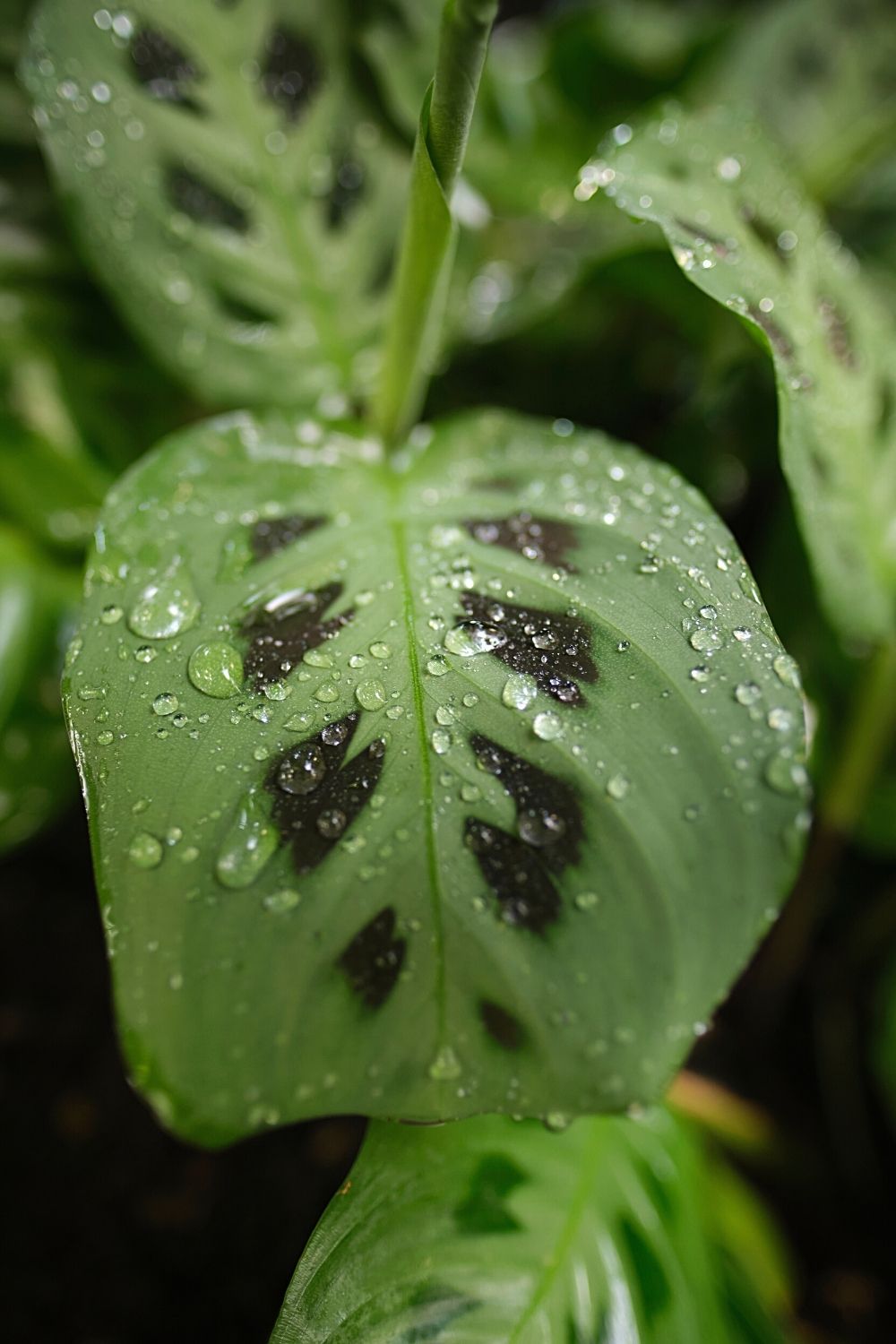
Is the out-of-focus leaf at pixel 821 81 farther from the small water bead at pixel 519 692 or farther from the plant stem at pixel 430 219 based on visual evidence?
the small water bead at pixel 519 692

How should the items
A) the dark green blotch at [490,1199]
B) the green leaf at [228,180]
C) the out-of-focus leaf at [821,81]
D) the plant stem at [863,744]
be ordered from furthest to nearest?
1. the out-of-focus leaf at [821,81]
2. the plant stem at [863,744]
3. the green leaf at [228,180]
4. the dark green blotch at [490,1199]

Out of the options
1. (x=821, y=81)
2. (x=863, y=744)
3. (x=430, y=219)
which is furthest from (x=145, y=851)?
(x=821, y=81)

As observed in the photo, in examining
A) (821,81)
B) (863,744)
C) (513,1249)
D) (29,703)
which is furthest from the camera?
(821,81)

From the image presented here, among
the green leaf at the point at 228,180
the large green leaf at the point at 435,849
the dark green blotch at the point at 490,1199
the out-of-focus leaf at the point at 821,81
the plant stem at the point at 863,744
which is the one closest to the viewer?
the large green leaf at the point at 435,849

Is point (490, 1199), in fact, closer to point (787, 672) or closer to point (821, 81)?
point (787, 672)

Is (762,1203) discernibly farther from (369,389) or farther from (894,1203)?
(369,389)

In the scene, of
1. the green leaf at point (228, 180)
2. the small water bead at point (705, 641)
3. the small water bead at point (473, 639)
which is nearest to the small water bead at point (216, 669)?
the small water bead at point (473, 639)

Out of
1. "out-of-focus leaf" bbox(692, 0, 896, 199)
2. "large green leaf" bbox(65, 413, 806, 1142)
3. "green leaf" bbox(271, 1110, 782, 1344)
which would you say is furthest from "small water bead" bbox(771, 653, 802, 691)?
"out-of-focus leaf" bbox(692, 0, 896, 199)
